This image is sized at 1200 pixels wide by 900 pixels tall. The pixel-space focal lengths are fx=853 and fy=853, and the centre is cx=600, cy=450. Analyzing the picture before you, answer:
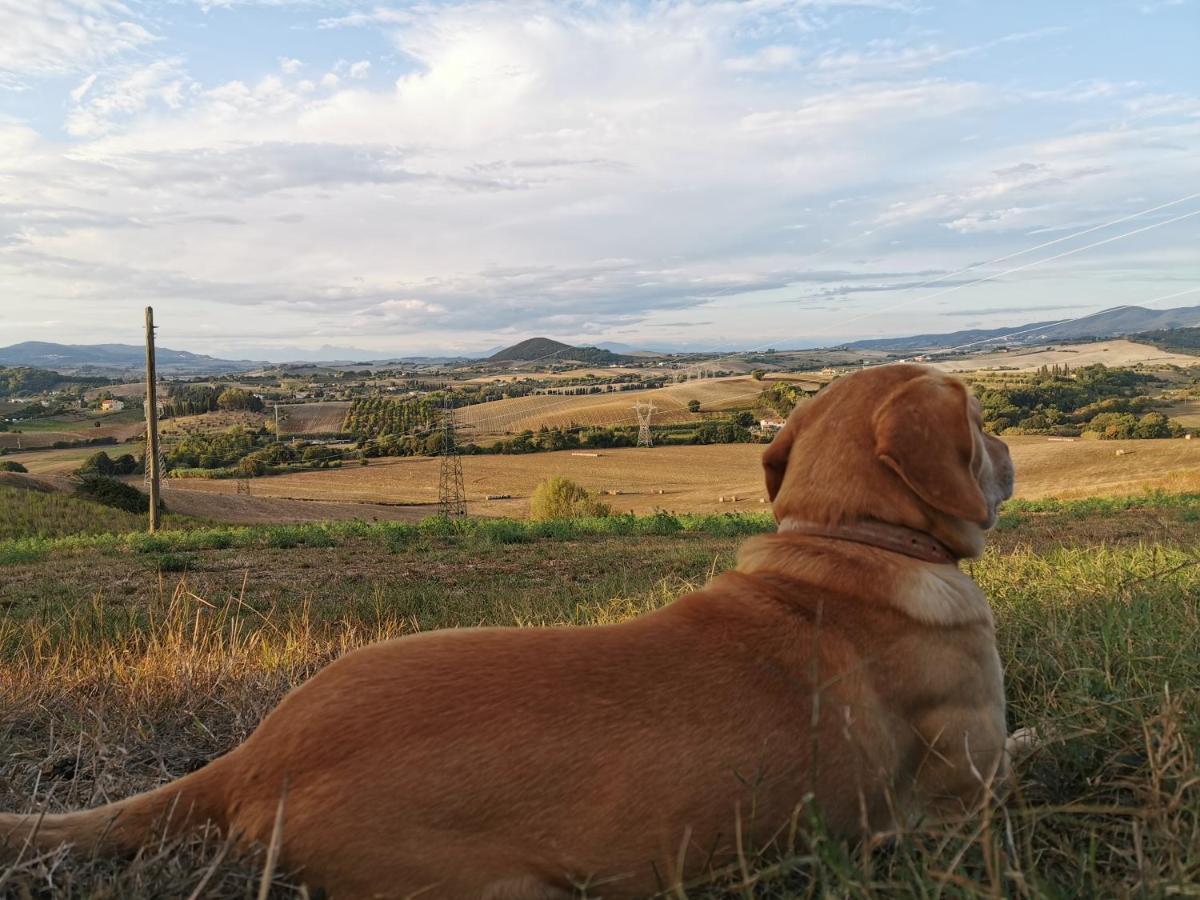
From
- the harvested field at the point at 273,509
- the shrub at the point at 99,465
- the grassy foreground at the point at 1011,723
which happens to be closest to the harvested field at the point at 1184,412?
the harvested field at the point at 273,509

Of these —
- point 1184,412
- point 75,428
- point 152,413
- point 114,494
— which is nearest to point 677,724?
point 152,413

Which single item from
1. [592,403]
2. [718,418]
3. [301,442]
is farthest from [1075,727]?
[301,442]

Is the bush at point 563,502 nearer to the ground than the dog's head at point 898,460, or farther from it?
nearer to the ground

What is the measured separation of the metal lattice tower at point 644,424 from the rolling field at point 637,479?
10.1 ft

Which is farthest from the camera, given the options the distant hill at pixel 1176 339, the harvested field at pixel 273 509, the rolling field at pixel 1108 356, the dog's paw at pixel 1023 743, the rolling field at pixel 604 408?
the rolling field at pixel 604 408

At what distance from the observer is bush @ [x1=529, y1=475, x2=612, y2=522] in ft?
157

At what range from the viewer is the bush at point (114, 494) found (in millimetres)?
44344

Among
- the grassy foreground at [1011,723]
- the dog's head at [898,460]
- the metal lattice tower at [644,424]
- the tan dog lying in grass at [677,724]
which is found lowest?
the metal lattice tower at [644,424]

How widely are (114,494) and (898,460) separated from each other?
49.7m

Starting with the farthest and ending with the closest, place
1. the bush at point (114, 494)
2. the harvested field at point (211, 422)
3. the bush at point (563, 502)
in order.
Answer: the harvested field at point (211, 422)
the bush at point (563, 502)
the bush at point (114, 494)

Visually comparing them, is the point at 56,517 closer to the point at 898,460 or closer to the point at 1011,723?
the point at 1011,723

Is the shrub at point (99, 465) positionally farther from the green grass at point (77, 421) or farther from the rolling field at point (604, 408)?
the rolling field at point (604, 408)

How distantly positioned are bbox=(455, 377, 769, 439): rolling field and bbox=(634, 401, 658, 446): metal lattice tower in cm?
132

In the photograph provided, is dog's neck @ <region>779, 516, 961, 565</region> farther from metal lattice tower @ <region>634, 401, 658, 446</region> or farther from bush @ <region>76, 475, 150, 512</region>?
metal lattice tower @ <region>634, 401, 658, 446</region>
